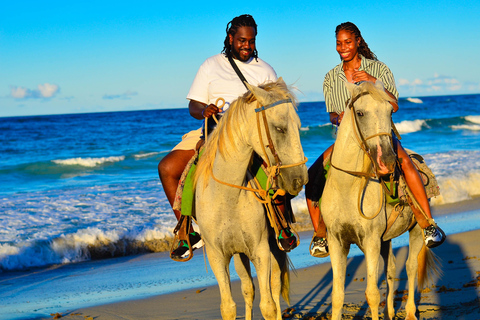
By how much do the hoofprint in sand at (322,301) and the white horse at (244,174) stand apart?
4.63 feet

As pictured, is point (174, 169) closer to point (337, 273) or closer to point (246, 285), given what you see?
point (246, 285)

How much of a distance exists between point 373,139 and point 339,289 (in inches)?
53.2

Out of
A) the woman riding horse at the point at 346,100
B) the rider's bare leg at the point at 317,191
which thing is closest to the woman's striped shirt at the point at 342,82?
the woman riding horse at the point at 346,100

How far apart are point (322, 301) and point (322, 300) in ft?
0.12

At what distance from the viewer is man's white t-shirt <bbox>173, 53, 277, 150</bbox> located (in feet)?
14.9

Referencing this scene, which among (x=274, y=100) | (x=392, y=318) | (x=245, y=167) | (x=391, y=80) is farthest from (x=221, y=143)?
(x=392, y=318)

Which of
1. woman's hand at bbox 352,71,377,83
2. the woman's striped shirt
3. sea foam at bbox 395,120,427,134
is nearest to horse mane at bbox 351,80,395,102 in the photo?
woman's hand at bbox 352,71,377,83

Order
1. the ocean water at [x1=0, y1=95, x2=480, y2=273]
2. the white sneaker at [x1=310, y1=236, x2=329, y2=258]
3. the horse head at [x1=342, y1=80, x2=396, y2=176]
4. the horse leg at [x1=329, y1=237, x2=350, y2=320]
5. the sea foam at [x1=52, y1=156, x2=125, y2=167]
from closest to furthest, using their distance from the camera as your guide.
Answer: the horse head at [x1=342, y1=80, x2=396, y2=176] → the horse leg at [x1=329, y1=237, x2=350, y2=320] → the white sneaker at [x1=310, y1=236, x2=329, y2=258] → the ocean water at [x1=0, y1=95, x2=480, y2=273] → the sea foam at [x1=52, y1=156, x2=125, y2=167]

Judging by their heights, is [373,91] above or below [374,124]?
above

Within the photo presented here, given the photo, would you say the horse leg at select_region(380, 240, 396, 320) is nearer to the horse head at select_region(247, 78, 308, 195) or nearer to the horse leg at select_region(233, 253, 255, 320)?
the horse leg at select_region(233, 253, 255, 320)

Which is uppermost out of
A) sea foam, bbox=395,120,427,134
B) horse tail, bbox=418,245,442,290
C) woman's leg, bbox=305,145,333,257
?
woman's leg, bbox=305,145,333,257

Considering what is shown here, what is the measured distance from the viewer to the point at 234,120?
358 centimetres

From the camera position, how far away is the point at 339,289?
168 inches

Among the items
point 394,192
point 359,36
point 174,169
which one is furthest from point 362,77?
point 174,169
